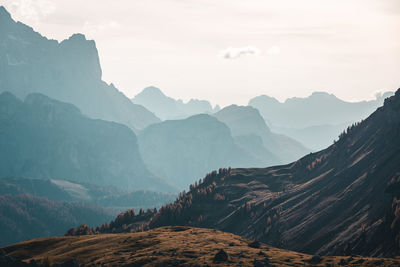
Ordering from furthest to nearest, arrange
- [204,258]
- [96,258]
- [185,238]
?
[185,238]
[96,258]
[204,258]

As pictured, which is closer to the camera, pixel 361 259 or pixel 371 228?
pixel 361 259

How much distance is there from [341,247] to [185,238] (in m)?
68.2

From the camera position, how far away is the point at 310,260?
12412 centimetres

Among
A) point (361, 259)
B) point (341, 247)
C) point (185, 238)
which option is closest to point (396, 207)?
point (341, 247)

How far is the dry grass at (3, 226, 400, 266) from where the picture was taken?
123 metres

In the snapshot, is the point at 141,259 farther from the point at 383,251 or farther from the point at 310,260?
the point at 383,251

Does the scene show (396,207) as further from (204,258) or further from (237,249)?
(204,258)

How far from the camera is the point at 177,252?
5536 inches

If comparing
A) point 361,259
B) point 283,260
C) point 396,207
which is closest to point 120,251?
point 283,260

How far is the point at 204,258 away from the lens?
13012 cm

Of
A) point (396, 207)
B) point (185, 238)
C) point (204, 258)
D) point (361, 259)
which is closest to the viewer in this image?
point (361, 259)

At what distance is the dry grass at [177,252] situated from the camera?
123 m

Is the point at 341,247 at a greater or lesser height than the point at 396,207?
lesser

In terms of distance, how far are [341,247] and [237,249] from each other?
2718 inches
